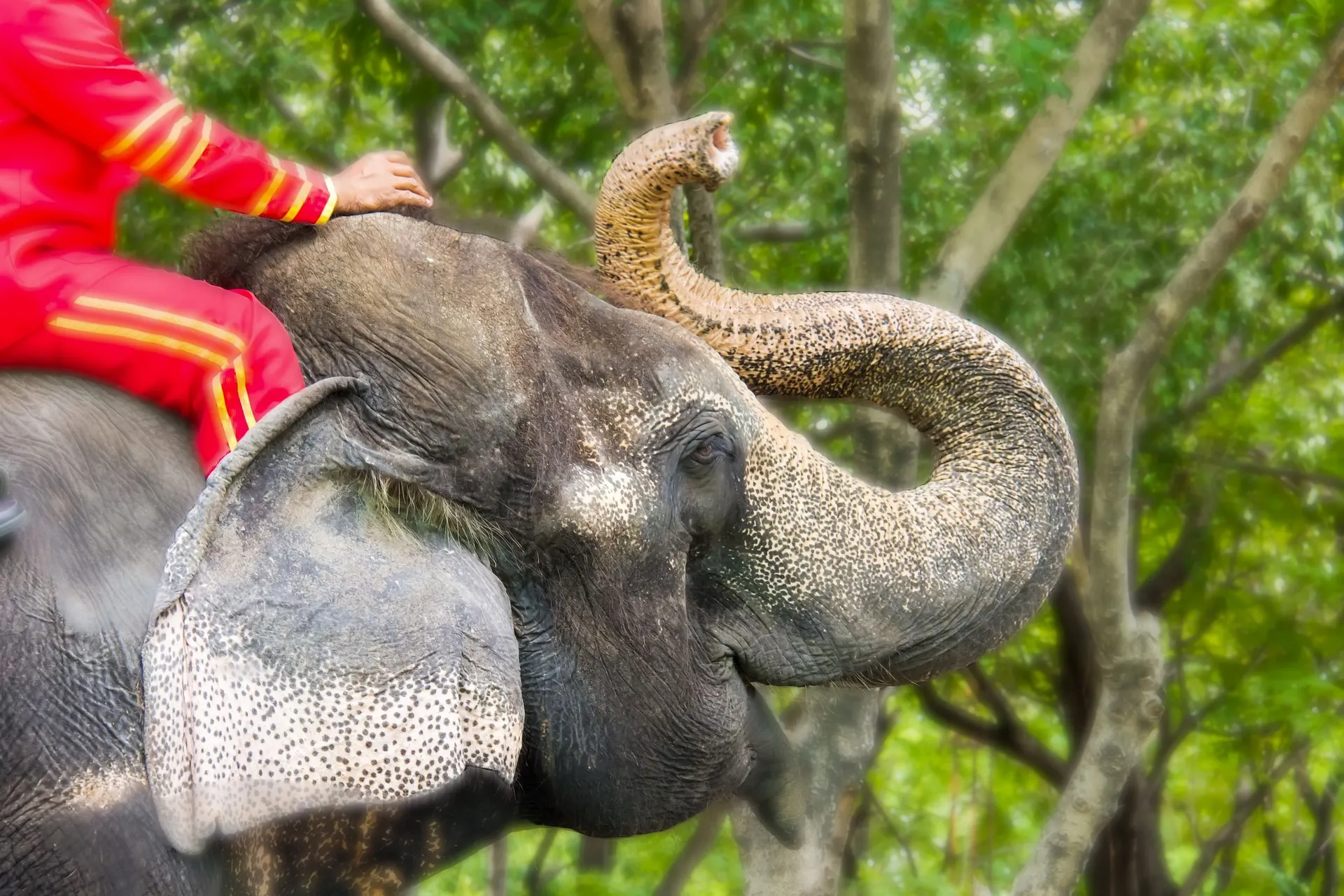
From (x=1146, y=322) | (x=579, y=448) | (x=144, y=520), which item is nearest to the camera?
(x=144, y=520)

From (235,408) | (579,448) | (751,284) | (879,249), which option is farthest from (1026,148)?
(235,408)

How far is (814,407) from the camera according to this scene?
19.5 feet

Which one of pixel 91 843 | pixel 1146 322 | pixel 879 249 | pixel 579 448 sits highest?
pixel 1146 322

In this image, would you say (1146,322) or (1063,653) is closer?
(1146,322)

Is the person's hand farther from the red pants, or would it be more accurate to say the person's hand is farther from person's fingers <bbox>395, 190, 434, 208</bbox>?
the red pants

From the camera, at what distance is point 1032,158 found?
413cm

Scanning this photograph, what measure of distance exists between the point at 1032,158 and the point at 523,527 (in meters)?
2.86

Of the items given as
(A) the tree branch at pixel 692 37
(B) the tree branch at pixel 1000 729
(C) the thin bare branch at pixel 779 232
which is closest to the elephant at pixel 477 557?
(A) the tree branch at pixel 692 37

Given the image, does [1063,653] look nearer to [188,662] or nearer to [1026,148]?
[1026,148]

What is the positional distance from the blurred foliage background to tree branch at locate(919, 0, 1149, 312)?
0.26 feet

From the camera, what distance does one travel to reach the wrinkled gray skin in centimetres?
140

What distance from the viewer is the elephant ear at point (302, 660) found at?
132 cm

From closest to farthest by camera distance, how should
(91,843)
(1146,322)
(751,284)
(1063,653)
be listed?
(91,843) < (1146,322) < (751,284) < (1063,653)

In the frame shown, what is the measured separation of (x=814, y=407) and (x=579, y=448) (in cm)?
432
